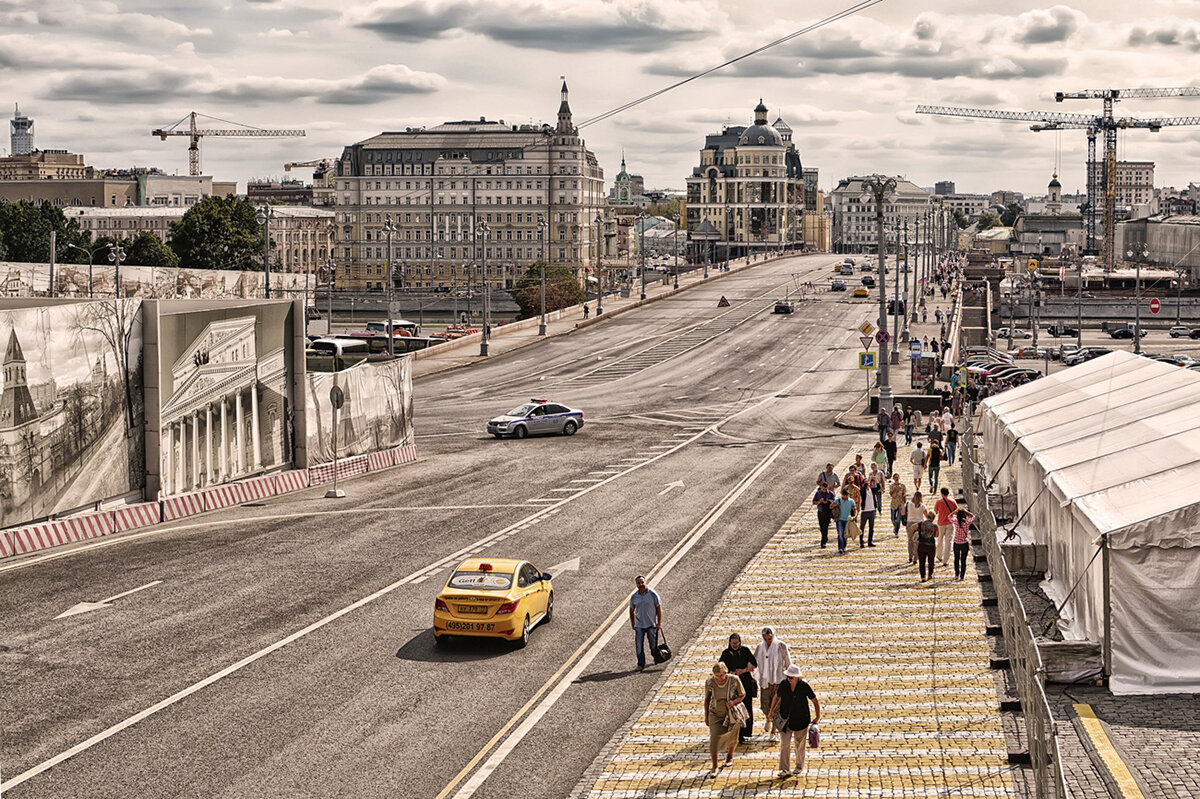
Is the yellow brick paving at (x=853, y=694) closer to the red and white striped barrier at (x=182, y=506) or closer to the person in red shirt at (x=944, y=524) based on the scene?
the person in red shirt at (x=944, y=524)

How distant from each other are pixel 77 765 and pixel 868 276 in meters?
145

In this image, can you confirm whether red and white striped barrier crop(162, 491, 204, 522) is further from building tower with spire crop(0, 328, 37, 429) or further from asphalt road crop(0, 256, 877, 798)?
building tower with spire crop(0, 328, 37, 429)

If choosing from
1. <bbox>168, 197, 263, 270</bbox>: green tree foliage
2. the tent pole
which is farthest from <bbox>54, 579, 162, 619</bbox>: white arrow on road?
<bbox>168, 197, 263, 270</bbox>: green tree foliage

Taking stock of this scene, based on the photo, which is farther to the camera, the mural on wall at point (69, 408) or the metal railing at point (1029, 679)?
the mural on wall at point (69, 408)

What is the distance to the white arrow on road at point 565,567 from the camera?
101 ft

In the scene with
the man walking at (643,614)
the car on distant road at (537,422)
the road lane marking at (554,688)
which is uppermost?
the car on distant road at (537,422)

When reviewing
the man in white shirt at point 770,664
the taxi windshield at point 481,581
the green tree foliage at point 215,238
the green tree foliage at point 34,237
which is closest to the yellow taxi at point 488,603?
the taxi windshield at point 481,581

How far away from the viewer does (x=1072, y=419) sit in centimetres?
3334

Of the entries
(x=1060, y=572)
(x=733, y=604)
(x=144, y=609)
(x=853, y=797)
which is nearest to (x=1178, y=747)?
(x=853, y=797)

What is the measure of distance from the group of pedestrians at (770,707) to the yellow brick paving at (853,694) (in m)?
0.28

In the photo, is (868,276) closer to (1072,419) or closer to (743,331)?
(743,331)

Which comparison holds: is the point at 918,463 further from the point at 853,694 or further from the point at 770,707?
the point at 770,707

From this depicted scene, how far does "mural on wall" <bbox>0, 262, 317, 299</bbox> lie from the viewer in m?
97.4

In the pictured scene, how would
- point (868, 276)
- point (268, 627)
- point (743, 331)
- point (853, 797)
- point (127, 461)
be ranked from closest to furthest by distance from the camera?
1. point (853, 797)
2. point (268, 627)
3. point (127, 461)
4. point (743, 331)
5. point (868, 276)
